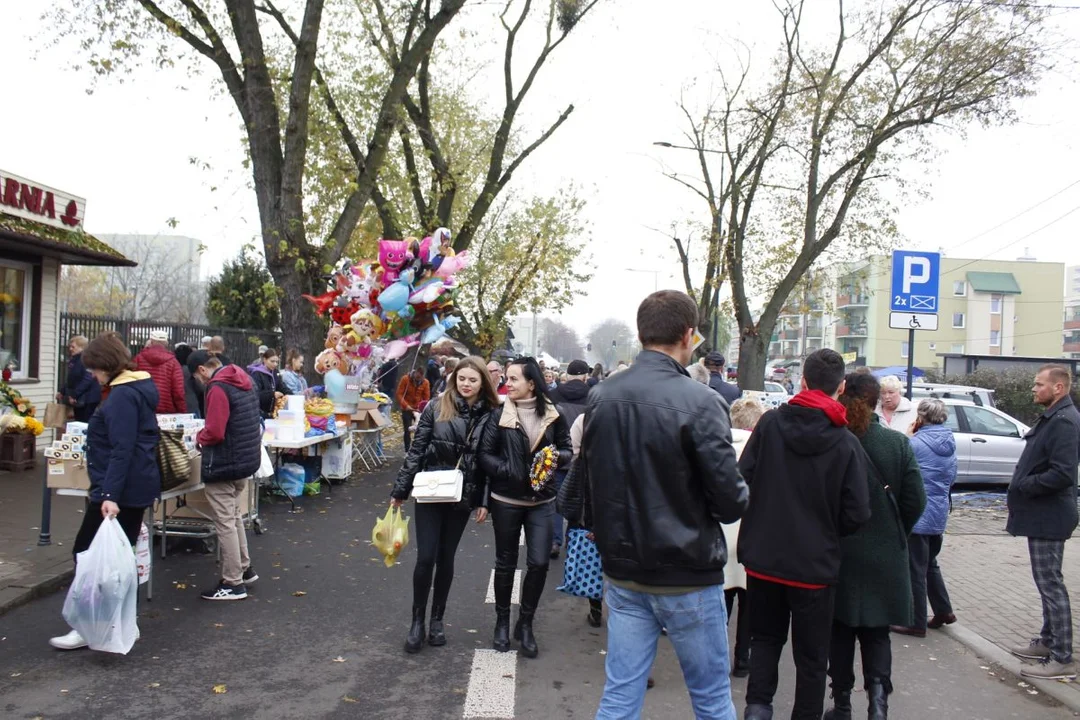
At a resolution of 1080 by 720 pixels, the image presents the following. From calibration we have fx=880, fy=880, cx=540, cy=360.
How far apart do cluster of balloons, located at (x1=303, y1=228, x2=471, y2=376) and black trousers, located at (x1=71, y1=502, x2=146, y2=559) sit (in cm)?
669

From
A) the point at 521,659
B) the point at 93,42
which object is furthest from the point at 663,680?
the point at 93,42

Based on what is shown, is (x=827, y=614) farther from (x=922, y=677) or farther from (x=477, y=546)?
(x=477, y=546)

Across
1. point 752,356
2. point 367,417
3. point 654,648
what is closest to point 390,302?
point 367,417

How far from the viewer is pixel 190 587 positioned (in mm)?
6812

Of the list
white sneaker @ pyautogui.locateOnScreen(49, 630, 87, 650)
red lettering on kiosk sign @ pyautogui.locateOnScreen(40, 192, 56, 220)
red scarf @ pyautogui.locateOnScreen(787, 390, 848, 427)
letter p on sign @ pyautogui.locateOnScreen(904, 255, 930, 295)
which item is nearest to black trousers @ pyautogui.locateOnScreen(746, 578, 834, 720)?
red scarf @ pyautogui.locateOnScreen(787, 390, 848, 427)

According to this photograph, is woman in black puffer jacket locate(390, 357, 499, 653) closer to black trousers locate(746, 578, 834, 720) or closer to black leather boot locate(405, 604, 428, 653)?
black leather boot locate(405, 604, 428, 653)

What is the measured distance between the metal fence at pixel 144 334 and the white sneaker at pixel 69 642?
7390mm

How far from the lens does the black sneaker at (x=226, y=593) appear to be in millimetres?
6507

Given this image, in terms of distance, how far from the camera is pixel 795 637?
12.9ft

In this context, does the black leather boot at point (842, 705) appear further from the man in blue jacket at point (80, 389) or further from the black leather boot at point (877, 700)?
the man in blue jacket at point (80, 389)

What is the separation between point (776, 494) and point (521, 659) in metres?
2.32

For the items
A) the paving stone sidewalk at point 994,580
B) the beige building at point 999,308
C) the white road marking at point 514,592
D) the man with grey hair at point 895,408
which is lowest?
the white road marking at point 514,592

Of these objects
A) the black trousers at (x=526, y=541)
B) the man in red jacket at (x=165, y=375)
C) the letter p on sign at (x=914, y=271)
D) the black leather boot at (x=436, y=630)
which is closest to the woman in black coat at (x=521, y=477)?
the black trousers at (x=526, y=541)

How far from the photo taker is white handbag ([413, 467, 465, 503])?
5.24m
